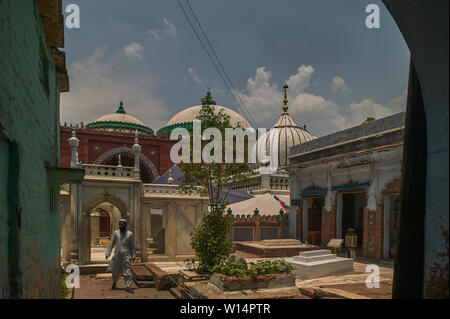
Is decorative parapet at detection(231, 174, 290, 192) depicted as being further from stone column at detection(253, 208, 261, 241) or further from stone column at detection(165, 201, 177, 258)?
stone column at detection(165, 201, 177, 258)

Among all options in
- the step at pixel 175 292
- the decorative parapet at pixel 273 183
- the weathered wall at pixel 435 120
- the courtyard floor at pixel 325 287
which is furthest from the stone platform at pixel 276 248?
the weathered wall at pixel 435 120

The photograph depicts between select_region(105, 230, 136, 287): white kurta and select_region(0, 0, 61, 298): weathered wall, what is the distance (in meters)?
3.51

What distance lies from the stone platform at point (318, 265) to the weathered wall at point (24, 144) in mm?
7034

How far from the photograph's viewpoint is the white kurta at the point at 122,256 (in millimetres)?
8625

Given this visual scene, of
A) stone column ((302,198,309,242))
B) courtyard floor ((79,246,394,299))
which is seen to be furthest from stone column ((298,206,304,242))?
courtyard floor ((79,246,394,299))

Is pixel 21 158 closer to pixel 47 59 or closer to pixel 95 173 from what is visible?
pixel 47 59

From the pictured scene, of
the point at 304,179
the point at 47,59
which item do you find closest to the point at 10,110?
the point at 47,59

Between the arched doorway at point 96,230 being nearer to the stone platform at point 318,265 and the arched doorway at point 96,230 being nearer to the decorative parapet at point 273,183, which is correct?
the stone platform at point 318,265

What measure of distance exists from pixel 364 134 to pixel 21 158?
12587 millimetres

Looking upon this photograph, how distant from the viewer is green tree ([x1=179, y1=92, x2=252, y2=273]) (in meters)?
8.91

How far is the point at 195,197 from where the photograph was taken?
552 inches

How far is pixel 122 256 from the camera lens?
876 centimetres

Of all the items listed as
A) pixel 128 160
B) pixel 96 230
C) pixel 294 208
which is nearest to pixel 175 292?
pixel 294 208

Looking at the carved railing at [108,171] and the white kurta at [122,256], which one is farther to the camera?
the carved railing at [108,171]
